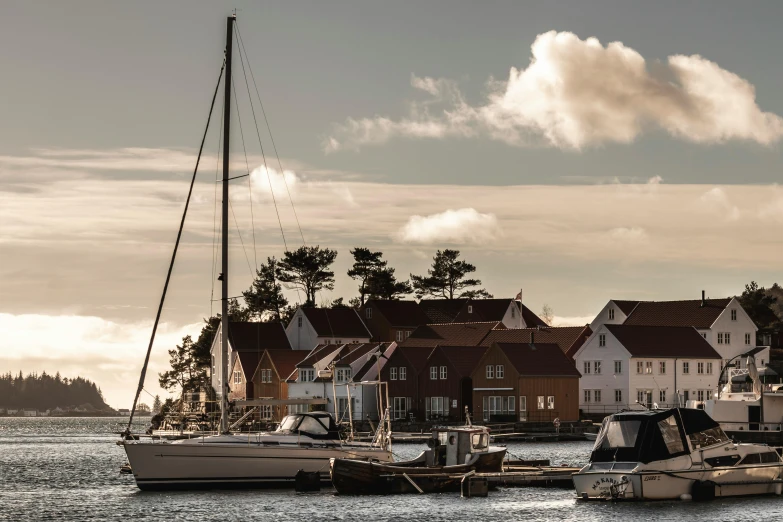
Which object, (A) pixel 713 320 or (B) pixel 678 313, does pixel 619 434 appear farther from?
(B) pixel 678 313

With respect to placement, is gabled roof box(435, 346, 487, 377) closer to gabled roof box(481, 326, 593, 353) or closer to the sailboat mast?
gabled roof box(481, 326, 593, 353)

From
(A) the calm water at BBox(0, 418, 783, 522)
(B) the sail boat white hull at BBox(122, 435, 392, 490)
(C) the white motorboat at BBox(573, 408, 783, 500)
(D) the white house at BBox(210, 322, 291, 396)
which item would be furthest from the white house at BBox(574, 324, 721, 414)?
(C) the white motorboat at BBox(573, 408, 783, 500)

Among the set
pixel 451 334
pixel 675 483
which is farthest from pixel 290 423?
pixel 451 334

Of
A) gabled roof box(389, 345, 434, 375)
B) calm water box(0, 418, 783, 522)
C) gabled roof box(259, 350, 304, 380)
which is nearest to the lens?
calm water box(0, 418, 783, 522)

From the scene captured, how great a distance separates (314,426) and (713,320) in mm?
82579

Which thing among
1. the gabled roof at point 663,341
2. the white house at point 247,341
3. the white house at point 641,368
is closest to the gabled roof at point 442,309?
the white house at point 247,341

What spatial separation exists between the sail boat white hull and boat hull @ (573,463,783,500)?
13.3 meters

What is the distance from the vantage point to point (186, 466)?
164 feet

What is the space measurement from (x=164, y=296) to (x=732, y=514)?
25605 millimetres

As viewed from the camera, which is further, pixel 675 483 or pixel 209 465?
pixel 209 465

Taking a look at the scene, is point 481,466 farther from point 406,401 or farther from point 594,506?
point 406,401

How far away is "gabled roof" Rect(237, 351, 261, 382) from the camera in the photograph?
131 meters

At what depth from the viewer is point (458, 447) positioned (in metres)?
50.7

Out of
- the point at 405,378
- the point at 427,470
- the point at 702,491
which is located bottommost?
the point at 702,491
